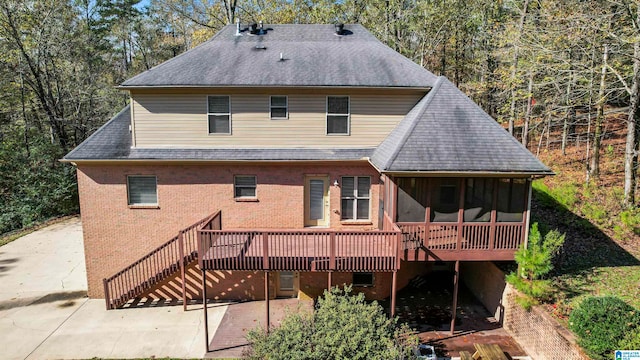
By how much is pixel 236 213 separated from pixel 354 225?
164 inches

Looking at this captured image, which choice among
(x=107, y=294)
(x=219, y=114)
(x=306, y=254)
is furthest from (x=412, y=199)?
(x=107, y=294)

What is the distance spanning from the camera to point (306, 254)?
991 centimetres

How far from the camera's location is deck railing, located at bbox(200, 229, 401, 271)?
9.83 m

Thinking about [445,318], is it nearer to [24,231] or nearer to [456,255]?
[456,255]

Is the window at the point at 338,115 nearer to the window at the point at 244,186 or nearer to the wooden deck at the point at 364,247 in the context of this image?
the window at the point at 244,186

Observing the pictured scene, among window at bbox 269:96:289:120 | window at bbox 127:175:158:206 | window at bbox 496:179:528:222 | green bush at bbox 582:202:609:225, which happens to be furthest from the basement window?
green bush at bbox 582:202:609:225

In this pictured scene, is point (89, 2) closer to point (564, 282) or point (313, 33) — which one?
point (313, 33)

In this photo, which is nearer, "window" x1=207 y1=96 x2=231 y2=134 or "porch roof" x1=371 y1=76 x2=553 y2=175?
"porch roof" x1=371 y1=76 x2=553 y2=175

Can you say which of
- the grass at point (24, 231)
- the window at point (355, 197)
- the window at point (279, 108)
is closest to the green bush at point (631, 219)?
the window at point (355, 197)

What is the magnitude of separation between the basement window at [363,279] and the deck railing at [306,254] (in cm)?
254

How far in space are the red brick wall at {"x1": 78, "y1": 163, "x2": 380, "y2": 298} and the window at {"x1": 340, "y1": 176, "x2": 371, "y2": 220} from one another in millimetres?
218

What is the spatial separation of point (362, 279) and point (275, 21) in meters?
22.4

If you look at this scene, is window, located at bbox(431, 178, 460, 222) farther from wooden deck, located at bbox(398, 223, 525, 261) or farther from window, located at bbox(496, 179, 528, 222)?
window, located at bbox(496, 179, 528, 222)

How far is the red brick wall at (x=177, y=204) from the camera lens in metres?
12.1
